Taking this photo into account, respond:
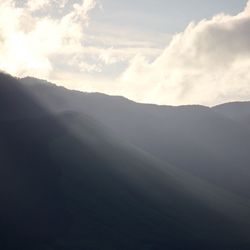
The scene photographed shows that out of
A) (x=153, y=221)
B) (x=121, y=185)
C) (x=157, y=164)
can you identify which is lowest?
(x=153, y=221)

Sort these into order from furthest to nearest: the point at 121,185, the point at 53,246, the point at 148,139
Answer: the point at 148,139 < the point at 121,185 < the point at 53,246

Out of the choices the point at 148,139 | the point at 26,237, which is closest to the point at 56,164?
the point at 26,237

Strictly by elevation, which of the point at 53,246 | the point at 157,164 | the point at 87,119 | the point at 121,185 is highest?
the point at 87,119

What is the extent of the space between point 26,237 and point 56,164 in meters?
35.1

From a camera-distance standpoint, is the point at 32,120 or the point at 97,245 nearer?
the point at 97,245

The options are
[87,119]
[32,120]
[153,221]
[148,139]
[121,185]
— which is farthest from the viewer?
[148,139]

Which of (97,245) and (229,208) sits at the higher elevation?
(229,208)

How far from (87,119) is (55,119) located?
14.0 meters

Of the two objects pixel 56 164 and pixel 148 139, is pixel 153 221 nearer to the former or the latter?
pixel 56 164

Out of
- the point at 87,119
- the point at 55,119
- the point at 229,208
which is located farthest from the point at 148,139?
the point at 229,208

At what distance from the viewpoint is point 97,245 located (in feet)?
275

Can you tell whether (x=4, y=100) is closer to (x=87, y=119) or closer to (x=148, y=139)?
(x=87, y=119)

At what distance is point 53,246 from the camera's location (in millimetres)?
79688

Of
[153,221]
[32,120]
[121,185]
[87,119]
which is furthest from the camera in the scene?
[87,119]
